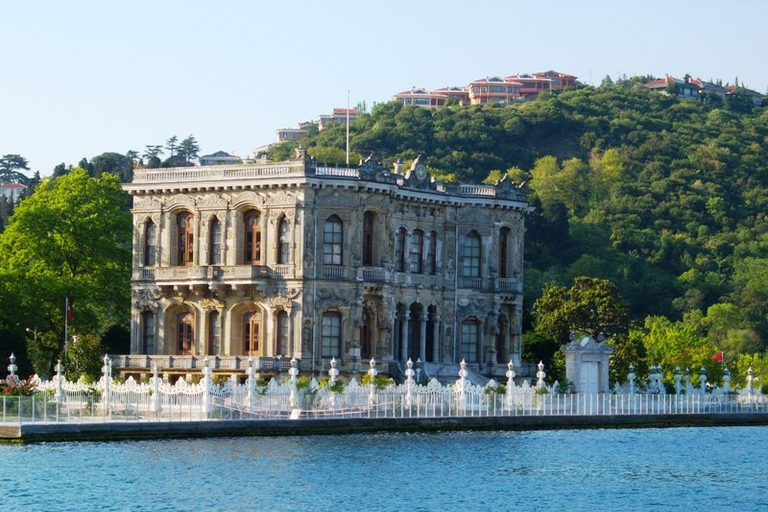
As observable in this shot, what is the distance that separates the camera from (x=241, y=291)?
7806cm

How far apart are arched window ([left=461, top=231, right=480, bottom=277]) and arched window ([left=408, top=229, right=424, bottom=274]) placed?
106 inches

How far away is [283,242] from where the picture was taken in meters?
77.6

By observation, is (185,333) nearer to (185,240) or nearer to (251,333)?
(251,333)

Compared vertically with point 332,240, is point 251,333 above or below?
below

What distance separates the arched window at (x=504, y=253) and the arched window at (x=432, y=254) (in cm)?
Answer: 364

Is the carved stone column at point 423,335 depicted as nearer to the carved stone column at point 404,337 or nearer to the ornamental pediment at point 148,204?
the carved stone column at point 404,337

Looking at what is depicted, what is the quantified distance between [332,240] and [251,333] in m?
4.79

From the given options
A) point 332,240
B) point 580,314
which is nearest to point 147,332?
point 332,240

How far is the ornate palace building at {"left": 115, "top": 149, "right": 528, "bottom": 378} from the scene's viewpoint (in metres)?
77.0

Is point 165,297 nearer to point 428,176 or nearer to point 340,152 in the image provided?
point 428,176

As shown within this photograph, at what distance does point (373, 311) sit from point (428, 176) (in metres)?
7.56

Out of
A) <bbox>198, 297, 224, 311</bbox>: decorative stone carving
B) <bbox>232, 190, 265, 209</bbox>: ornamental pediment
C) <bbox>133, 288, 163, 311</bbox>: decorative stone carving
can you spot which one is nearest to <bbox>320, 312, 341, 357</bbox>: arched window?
<bbox>198, 297, 224, 311</bbox>: decorative stone carving

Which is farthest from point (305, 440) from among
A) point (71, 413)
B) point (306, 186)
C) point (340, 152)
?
point (340, 152)

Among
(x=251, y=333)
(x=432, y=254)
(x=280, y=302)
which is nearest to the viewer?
(x=280, y=302)
